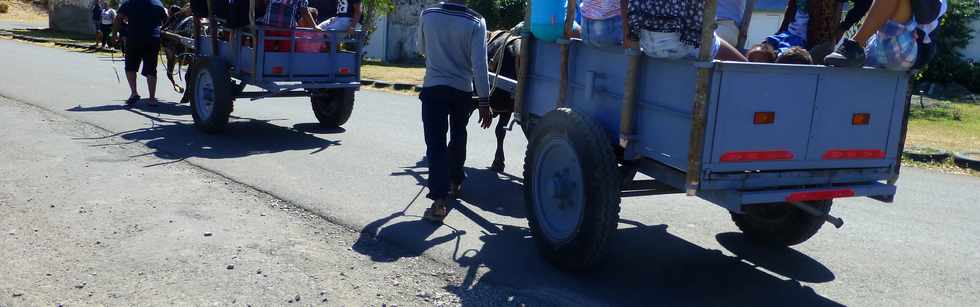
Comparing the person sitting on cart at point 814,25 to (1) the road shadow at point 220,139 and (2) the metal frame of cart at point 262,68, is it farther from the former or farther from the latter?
(2) the metal frame of cart at point 262,68

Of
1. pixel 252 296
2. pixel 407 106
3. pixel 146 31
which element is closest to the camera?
pixel 252 296

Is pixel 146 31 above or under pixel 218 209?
above

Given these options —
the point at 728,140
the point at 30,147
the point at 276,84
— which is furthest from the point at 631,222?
the point at 30,147

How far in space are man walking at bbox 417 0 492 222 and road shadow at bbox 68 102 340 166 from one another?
306 cm

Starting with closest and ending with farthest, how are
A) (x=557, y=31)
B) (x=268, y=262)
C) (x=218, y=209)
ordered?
(x=268, y=262) < (x=557, y=31) < (x=218, y=209)

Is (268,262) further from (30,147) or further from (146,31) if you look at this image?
(146,31)

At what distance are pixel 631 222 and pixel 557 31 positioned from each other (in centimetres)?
167

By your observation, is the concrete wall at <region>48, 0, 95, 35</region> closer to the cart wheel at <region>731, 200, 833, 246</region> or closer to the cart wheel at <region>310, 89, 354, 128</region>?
the cart wheel at <region>310, 89, 354, 128</region>

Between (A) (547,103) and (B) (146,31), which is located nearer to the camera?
(A) (547,103)

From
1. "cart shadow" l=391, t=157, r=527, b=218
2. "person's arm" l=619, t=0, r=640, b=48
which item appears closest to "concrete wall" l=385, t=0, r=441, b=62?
"cart shadow" l=391, t=157, r=527, b=218

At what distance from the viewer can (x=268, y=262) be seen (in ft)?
17.6

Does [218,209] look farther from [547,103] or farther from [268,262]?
[547,103]

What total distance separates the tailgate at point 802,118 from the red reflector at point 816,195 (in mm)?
140

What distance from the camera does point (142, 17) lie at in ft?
39.9
